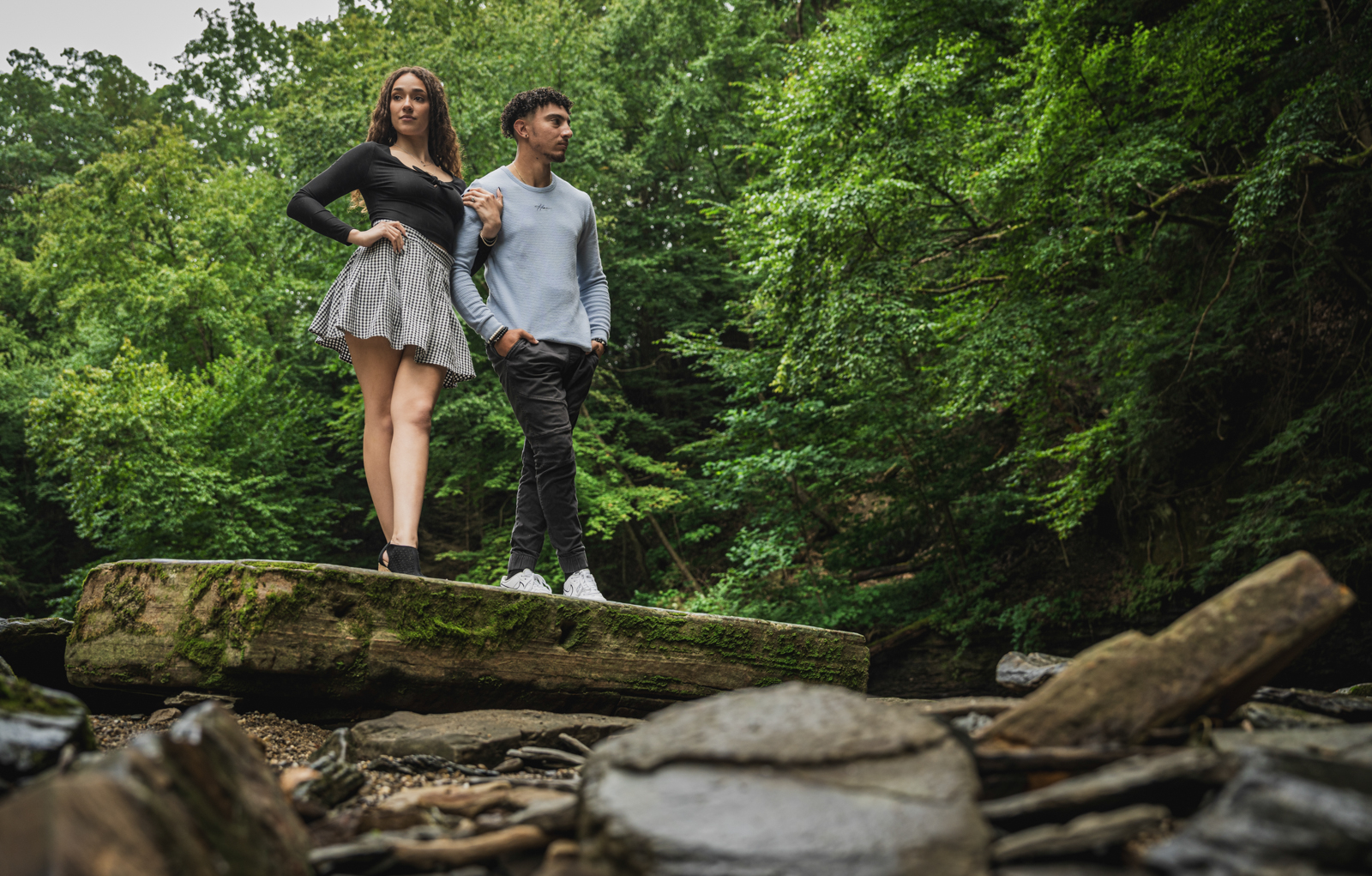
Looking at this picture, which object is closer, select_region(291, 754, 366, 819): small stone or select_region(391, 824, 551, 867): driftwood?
select_region(391, 824, 551, 867): driftwood

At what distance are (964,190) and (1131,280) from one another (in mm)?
1885

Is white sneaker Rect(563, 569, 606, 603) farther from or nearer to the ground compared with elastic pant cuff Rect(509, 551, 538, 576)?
nearer to the ground

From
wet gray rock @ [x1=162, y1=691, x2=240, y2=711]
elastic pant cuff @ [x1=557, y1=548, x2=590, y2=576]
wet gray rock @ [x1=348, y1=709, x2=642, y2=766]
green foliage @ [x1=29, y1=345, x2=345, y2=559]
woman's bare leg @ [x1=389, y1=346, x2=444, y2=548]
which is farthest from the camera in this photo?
green foliage @ [x1=29, y1=345, x2=345, y2=559]

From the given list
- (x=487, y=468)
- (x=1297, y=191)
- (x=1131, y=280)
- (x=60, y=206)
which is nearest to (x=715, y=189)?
(x=487, y=468)

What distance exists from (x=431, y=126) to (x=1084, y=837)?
11.6 ft

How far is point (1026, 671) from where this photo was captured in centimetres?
255

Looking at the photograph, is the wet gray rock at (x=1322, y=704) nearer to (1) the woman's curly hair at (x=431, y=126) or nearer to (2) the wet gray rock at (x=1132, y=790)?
(2) the wet gray rock at (x=1132, y=790)

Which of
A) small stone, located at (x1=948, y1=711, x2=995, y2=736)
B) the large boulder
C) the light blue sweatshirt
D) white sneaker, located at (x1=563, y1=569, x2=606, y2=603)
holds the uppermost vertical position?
the light blue sweatshirt

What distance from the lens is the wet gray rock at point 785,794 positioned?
114 cm

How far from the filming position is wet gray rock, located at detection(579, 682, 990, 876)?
1.14 metres

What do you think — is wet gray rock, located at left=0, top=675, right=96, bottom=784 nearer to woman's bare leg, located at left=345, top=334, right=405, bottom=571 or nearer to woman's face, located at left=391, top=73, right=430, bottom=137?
woman's bare leg, located at left=345, top=334, right=405, bottom=571

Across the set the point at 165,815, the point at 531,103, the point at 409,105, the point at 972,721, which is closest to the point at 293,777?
the point at 165,815

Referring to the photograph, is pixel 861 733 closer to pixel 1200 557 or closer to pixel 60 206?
pixel 1200 557

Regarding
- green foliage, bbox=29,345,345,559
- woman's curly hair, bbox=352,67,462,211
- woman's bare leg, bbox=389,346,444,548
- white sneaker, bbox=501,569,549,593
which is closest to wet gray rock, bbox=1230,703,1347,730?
white sneaker, bbox=501,569,549,593
